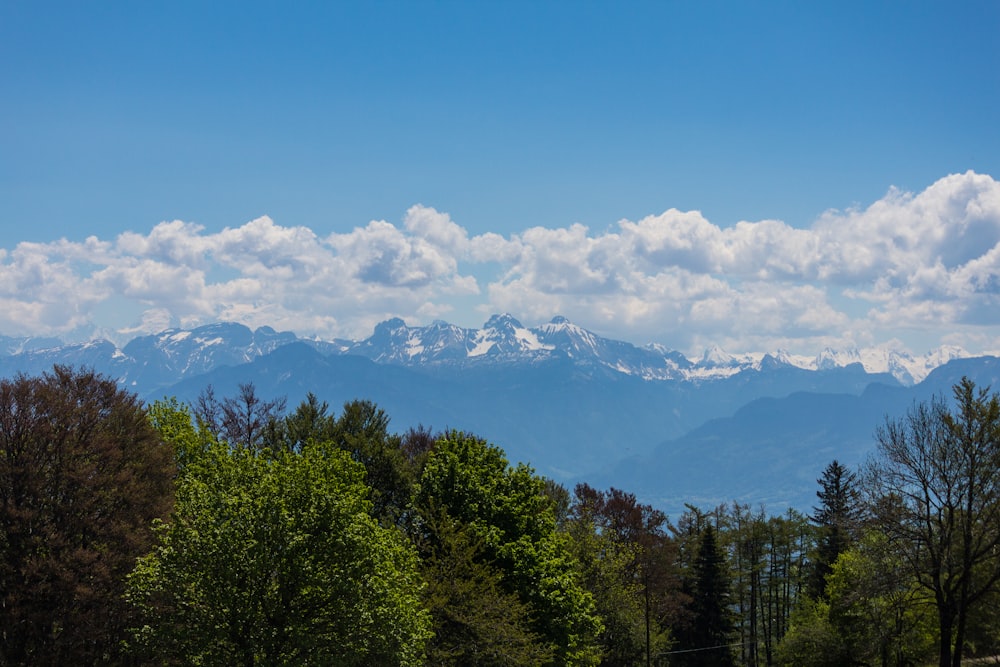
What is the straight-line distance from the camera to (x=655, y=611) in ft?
203

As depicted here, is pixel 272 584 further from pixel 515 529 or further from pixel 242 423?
pixel 242 423

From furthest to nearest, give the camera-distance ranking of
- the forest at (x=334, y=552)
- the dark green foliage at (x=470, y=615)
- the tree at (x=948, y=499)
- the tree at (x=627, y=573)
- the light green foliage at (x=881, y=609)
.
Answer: the tree at (x=627, y=573), the light green foliage at (x=881, y=609), the dark green foliage at (x=470, y=615), the tree at (x=948, y=499), the forest at (x=334, y=552)

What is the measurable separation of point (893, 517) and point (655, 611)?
3729 centimetres

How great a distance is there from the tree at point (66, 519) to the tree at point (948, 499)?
93.5 feet

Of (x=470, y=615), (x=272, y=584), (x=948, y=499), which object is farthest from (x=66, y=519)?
(x=948, y=499)

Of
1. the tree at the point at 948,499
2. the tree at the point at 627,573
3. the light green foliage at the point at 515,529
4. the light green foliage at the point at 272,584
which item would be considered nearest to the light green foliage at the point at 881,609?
the tree at the point at 948,499

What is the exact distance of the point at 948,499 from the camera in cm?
2777

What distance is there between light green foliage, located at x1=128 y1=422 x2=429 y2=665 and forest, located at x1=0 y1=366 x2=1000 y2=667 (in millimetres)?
65

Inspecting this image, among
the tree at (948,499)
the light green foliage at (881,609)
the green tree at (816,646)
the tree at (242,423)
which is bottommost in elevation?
the green tree at (816,646)

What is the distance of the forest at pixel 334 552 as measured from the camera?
21828mm

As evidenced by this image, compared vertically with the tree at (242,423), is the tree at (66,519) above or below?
below

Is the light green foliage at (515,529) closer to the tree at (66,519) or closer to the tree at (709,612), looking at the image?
the tree at (66,519)

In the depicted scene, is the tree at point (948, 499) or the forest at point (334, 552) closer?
the forest at point (334, 552)

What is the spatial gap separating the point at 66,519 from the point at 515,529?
1861 centimetres
